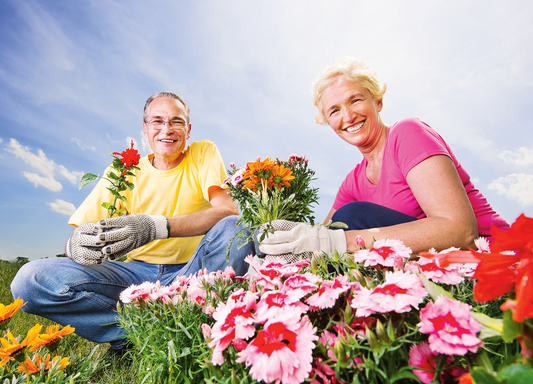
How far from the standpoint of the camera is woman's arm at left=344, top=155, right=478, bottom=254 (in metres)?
1.49

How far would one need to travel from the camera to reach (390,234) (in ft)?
4.99

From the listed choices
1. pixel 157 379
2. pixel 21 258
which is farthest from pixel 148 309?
pixel 21 258

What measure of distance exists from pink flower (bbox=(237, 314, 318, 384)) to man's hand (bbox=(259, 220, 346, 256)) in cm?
92

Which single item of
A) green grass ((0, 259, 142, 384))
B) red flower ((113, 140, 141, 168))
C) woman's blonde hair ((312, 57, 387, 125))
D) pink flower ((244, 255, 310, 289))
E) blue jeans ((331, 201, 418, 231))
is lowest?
green grass ((0, 259, 142, 384))

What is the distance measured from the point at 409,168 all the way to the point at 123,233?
1.92 meters

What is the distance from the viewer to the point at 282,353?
24.6 inches

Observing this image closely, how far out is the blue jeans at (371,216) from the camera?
5.67 ft

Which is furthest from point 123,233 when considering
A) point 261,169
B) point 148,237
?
point 261,169

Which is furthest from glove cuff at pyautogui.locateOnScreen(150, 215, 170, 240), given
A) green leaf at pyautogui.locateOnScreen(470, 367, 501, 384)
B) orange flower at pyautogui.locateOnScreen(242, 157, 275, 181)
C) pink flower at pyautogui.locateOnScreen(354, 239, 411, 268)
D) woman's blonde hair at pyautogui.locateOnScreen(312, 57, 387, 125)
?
green leaf at pyautogui.locateOnScreen(470, 367, 501, 384)

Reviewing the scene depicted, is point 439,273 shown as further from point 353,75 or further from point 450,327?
point 353,75

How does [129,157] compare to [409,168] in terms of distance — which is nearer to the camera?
[409,168]

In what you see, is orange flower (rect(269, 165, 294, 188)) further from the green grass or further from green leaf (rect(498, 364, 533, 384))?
green leaf (rect(498, 364, 533, 384))

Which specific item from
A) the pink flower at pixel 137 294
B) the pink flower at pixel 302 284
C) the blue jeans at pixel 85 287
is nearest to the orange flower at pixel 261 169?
the blue jeans at pixel 85 287

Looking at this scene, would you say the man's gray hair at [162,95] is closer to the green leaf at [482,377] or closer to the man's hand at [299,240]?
the man's hand at [299,240]
